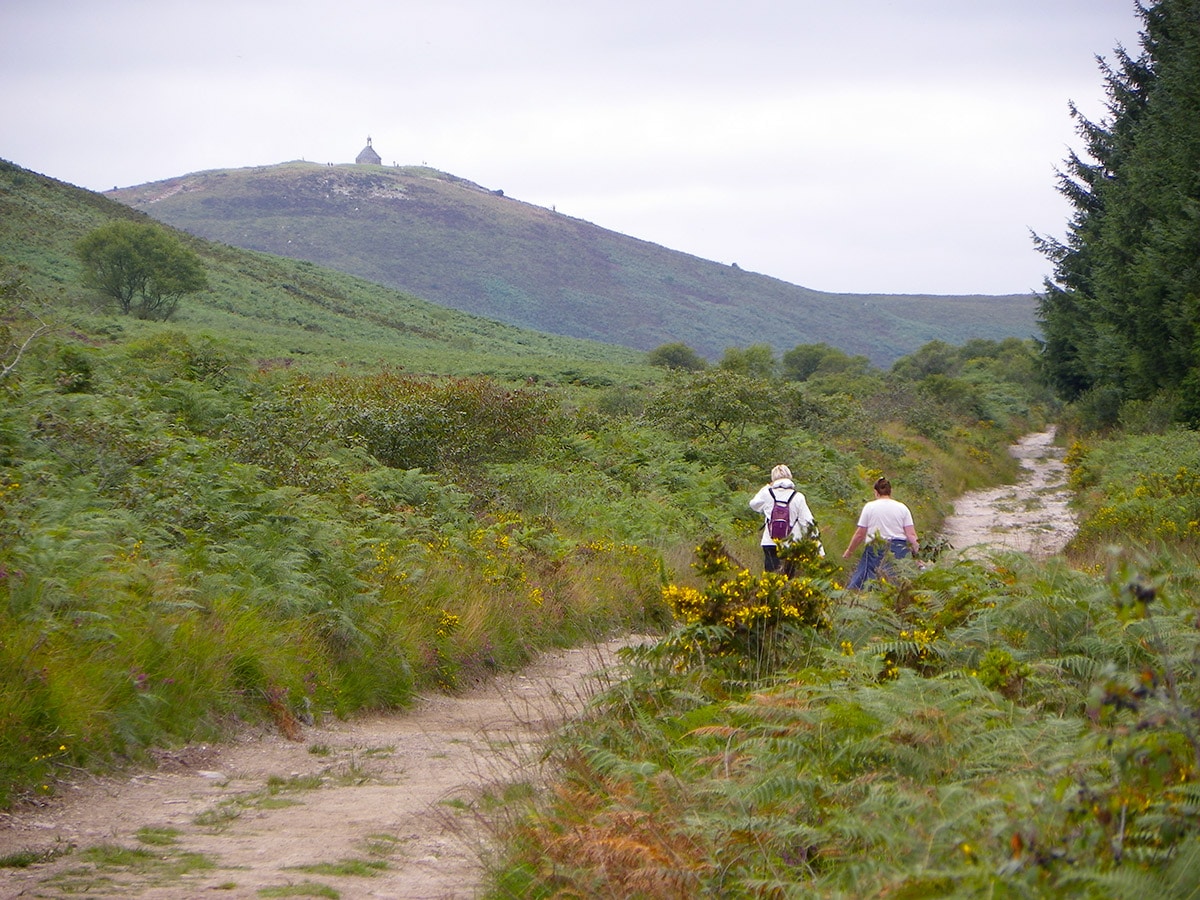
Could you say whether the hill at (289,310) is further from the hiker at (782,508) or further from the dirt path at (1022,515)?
the hiker at (782,508)

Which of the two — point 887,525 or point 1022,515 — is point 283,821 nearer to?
point 887,525

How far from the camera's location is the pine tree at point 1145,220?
24.0 metres

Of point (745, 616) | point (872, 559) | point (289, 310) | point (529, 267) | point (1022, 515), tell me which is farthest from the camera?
point (529, 267)

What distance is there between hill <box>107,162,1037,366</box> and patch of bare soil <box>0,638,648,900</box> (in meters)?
124

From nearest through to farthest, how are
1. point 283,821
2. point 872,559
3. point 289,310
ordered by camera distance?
point 283,821, point 872,559, point 289,310

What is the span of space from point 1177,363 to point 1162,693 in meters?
26.9

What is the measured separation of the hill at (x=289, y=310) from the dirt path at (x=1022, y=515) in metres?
20.0

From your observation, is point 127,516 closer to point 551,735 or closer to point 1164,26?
point 551,735

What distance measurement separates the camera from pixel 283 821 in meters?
5.42

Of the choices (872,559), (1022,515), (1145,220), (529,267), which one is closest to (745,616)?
(872,559)

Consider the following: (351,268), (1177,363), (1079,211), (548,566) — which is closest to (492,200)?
(351,268)

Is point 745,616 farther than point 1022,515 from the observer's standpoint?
No

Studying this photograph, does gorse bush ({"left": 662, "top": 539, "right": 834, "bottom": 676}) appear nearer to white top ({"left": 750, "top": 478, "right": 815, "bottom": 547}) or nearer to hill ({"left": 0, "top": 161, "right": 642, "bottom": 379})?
white top ({"left": 750, "top": 478, "right": 815, "bottom": 547})

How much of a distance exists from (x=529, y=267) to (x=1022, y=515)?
5359 inches
